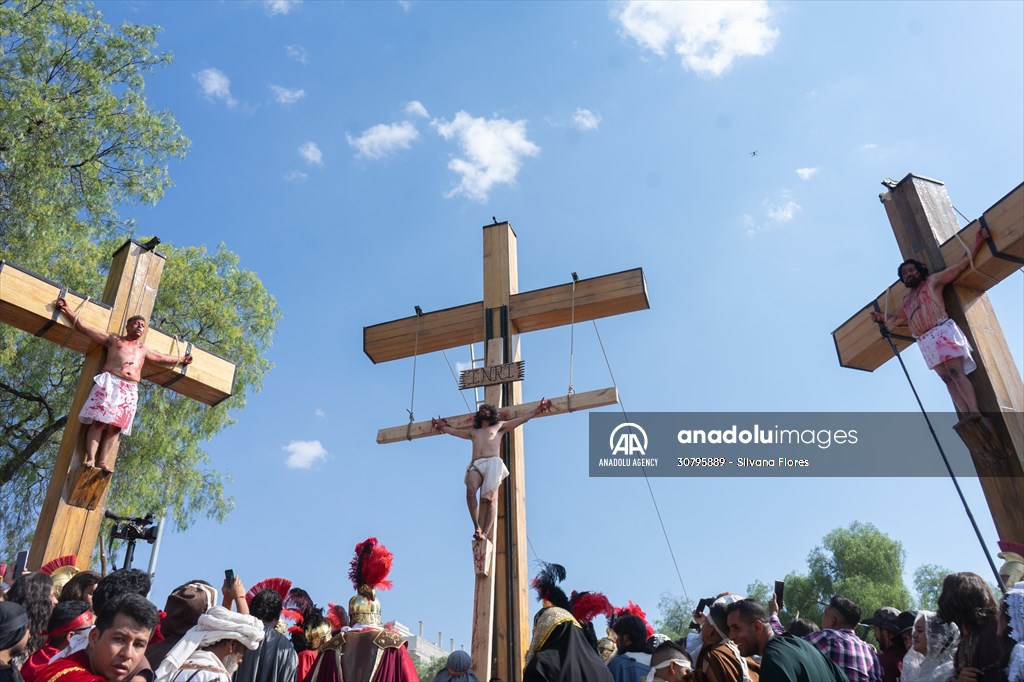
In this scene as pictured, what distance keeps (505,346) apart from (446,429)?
0.96 meters

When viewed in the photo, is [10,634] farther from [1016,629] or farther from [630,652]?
[1016,629]

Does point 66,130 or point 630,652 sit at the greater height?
point 66,130

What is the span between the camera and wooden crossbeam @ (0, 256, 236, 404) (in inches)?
249

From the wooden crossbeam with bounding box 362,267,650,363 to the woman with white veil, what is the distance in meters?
3.97

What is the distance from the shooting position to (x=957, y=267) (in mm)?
6113

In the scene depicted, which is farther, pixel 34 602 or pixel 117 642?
pixel 34 602

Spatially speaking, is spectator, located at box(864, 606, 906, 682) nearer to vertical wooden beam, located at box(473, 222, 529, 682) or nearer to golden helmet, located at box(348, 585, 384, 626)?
vertical wooden beam, located at box(473, 222, 529, 682)

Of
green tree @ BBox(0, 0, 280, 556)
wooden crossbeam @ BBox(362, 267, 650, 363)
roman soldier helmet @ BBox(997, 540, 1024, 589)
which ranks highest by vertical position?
green tree @ BBox(0, 0, 280, 556)

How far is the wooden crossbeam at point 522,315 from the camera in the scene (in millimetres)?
7285

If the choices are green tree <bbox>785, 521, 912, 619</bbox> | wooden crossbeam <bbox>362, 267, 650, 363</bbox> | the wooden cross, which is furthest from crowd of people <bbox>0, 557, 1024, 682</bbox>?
green tree <bbox>785, 521, 912, 619</bbox>

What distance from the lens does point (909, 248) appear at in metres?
6.67

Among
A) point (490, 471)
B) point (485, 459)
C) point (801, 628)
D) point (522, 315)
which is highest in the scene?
point (522, 315)

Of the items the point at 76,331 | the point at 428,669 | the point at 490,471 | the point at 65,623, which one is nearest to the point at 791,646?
the point at 65,623

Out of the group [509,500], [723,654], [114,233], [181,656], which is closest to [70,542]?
[509,500]
